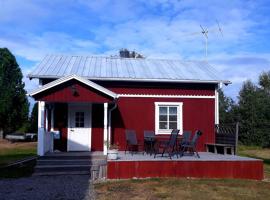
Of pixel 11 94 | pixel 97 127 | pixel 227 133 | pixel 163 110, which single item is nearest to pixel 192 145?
pixel 227 133

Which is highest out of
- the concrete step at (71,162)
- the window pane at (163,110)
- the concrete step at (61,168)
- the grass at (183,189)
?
the window pane at (163,110)

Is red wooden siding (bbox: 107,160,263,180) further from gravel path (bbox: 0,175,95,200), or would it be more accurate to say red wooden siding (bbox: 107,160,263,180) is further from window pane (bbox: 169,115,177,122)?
window pane (bbox: 169,115,177,122)

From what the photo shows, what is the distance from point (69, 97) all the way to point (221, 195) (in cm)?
702

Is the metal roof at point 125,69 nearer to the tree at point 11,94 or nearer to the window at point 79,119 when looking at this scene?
the window at point 79,119

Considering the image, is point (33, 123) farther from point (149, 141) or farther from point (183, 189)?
point (183, 189)

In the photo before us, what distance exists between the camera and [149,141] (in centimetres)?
1611

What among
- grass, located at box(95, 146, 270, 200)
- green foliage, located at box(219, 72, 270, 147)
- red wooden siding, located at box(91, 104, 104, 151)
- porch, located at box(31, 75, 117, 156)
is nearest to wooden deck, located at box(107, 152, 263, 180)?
grass, located at box(95, 146, 270, 200)

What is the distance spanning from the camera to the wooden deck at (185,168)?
13.1 metres

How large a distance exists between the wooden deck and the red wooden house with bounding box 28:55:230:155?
3436mm

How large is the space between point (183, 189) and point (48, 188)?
3537 mm

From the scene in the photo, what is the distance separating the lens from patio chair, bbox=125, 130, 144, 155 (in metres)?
Answer: 16.0

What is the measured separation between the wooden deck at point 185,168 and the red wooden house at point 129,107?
3436mm

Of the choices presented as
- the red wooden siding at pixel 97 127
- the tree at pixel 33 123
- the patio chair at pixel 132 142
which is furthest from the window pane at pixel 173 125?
the tree at pixel 33 123

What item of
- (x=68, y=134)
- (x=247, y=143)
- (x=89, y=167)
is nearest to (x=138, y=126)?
(x=68, y=134)
